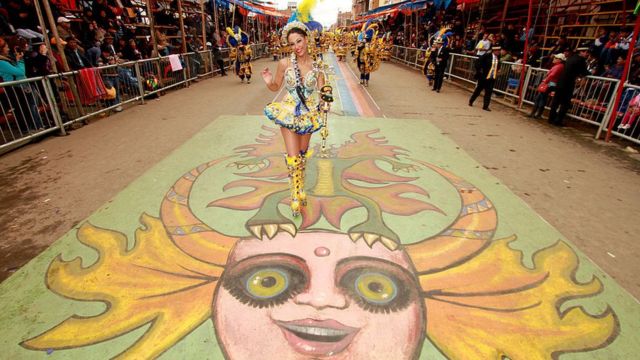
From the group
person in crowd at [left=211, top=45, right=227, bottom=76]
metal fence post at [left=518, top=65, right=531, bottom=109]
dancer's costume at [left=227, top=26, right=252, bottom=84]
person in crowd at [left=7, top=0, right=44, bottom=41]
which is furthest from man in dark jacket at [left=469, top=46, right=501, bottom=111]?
person in crowd at [left=7, top=0, right=44, bottom=41]

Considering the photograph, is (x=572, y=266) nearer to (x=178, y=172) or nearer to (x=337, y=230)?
(x=337, y=230)

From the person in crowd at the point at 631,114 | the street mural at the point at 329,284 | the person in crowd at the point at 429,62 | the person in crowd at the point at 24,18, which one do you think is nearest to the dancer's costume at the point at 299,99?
the street mural at the point at 329,284

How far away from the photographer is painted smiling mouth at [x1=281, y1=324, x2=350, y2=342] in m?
2.09

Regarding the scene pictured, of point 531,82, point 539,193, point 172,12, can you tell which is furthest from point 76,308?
point 172,12

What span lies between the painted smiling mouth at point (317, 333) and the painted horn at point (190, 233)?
3.13ft

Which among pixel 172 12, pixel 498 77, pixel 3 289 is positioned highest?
pixel 172 12

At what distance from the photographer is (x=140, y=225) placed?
3.26 m

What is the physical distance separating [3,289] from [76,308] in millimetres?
755

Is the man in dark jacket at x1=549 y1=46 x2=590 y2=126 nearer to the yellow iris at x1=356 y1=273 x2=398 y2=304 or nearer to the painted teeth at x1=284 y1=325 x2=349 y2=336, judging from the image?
the yellow iris at x1=356 y1=273 x2=398 y2=304

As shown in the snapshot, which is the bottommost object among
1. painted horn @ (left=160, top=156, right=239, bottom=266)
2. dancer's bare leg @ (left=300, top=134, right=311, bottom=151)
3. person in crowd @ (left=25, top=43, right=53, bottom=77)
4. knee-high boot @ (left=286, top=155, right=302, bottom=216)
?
painted horn @ (left=160, top=156, right=239, bottom=266)

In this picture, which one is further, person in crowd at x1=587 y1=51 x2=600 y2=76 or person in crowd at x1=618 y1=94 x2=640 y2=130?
person in crowd at x1=587 y1=51 x2=600 y2=76

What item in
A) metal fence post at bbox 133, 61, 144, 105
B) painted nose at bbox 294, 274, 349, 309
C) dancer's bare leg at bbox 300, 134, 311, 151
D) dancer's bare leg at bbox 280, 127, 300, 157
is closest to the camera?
painted nose at bbox 294, 274, 349, 309

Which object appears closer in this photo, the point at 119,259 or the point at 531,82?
the point at 119,259

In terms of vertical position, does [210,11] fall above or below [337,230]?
above
